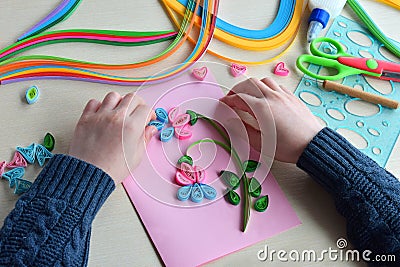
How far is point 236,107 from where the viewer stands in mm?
755

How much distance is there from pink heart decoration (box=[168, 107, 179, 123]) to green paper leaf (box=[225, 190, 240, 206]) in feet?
0.46

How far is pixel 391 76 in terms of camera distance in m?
0.83

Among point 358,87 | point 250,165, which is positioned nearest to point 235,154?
point 250,165

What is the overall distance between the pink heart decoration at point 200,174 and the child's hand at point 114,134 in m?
0.08

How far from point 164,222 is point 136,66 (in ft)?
0.88

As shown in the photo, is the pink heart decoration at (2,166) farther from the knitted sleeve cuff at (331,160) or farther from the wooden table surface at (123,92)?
the knitted sleeve cuff at (331,160)

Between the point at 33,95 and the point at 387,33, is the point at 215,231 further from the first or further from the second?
the point at 387,33

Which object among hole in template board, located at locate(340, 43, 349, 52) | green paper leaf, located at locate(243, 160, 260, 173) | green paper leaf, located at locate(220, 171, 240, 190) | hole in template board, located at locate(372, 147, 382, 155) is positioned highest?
hole in template board, located at locate(340, 43, 349, 52)

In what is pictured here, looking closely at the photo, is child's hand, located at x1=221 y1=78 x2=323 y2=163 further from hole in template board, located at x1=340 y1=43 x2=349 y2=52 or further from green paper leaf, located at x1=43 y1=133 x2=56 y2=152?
green paper leaf, located at x1=43 y1=133 x2=56 y2=152

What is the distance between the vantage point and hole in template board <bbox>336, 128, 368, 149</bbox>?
30.1 inches

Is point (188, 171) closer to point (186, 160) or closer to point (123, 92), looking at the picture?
point (186, 160)

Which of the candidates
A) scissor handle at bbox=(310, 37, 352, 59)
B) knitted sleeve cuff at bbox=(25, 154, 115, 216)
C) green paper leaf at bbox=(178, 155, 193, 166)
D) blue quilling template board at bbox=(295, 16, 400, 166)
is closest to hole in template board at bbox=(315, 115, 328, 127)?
blue quilling template board at bbox=(295, 16, 400, 166)

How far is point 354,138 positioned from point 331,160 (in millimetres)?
101

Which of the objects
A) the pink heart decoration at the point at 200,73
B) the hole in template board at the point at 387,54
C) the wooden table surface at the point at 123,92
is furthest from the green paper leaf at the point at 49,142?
the hole in template board at the point at 387,54
